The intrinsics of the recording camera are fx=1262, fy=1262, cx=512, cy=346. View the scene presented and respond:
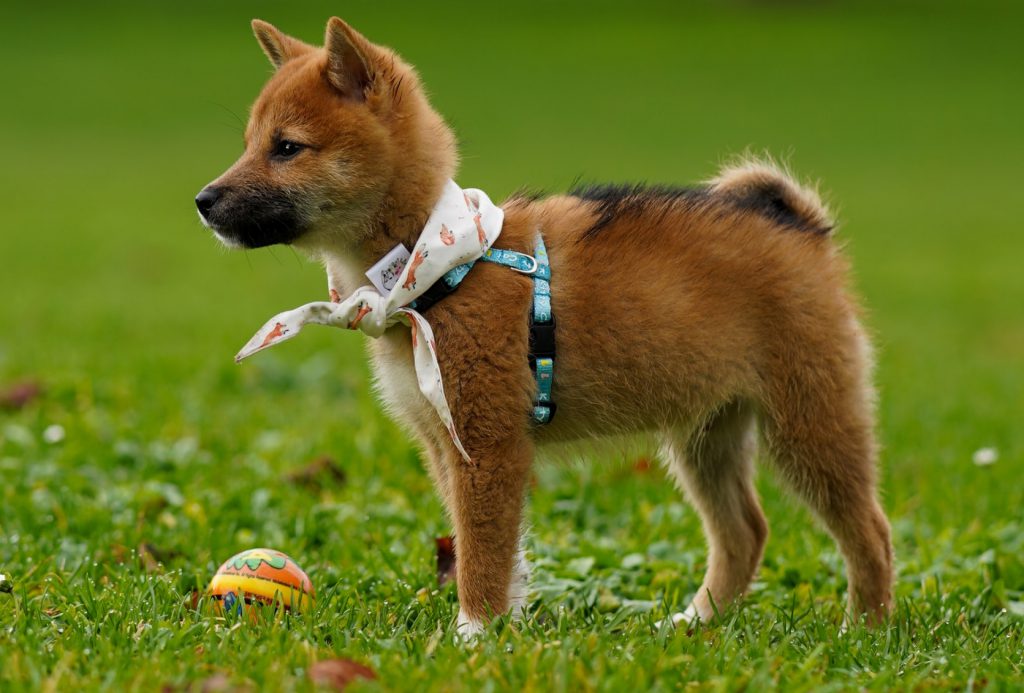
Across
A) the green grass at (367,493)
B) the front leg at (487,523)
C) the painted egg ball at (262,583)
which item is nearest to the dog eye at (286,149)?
the green grass at (367,493)

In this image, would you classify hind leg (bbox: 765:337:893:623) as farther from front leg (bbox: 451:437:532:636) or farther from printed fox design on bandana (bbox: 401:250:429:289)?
printed fox design on bandana (bbox: 401:250:429:289)

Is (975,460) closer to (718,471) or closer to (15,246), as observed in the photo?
(718,471)

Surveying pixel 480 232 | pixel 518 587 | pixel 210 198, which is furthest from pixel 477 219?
pixel 518 587

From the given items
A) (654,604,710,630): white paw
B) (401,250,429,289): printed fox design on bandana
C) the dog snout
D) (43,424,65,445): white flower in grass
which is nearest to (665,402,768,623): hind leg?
(654,604,710,630): white paw

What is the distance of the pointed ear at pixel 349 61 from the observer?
13.1 ft

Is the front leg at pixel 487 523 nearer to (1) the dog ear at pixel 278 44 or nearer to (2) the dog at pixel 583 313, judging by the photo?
(2) the dog at pixel 583 313

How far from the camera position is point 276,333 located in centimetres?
414

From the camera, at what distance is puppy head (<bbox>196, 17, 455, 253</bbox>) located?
4.05 meters

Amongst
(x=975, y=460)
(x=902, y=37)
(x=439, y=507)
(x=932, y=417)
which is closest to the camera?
(x=439, y=507)

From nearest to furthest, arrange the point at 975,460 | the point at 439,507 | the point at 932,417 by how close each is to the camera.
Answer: the point at 439,507 < the point at 975,460 < the point at 932,417

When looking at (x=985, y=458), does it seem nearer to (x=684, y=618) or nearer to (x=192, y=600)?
(x=684, y=618)

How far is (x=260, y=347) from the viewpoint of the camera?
4.11 metres

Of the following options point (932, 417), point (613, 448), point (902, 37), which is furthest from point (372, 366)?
point (902, 37)

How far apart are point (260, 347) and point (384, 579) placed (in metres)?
0.99
